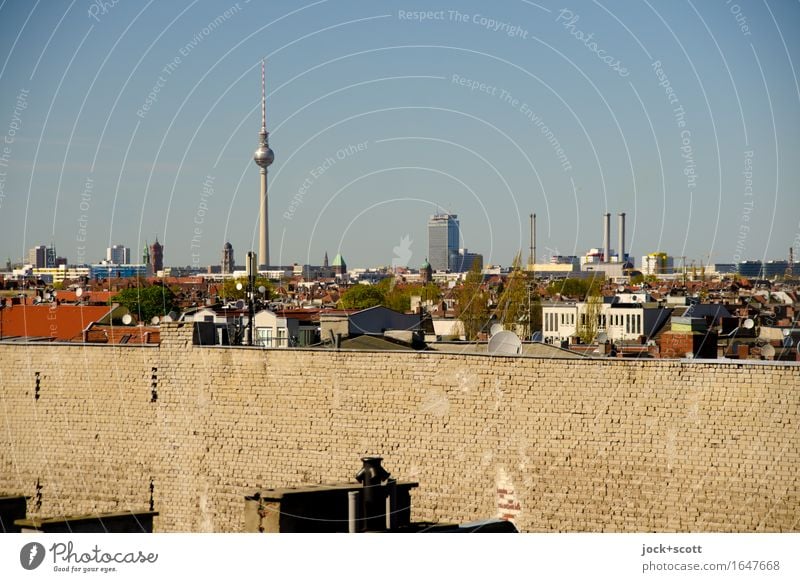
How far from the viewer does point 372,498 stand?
33.8 ft

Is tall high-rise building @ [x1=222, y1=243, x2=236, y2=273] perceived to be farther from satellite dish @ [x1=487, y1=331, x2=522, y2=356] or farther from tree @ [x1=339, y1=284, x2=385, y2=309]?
satellite dish @ [x1=487, y1=331, x2=522, y2=356]

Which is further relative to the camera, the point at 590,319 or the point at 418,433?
the point at 590,319

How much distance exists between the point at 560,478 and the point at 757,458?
198cm

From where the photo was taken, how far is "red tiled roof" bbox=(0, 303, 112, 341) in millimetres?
24672

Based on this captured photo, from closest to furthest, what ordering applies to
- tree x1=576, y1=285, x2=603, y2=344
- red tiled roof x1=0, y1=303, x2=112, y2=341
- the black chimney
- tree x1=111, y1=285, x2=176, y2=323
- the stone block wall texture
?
the black chimney, the stone block wall texture, red tiled roof x1=0, y1=303, x2=112, y2=341, tree x1=576, y1=285, x2=603, y2=344, tree x1=111, y1=285, x2=176, y2=323

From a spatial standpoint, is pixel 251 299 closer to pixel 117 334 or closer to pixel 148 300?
pixel 117 334

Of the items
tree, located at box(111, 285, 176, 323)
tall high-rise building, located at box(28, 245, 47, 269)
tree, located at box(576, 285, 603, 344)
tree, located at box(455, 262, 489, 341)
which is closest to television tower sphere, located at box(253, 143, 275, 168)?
tall high-rise building, located at box(28, 245, 47, 269)

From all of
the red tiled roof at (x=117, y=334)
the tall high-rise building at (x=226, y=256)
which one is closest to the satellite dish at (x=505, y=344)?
the red tiled roof at (x=117, y=334)

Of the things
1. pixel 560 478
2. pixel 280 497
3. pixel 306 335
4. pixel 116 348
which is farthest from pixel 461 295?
pixel 280 497

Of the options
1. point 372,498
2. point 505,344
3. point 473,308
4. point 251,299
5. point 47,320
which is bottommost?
point 372,498
